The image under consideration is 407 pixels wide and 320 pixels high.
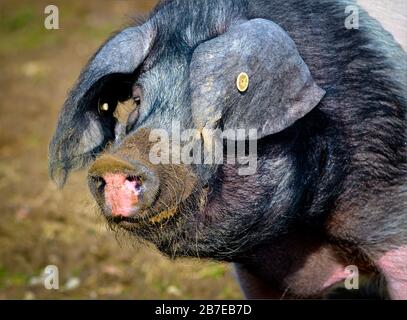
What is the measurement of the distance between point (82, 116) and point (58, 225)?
10.2 feet

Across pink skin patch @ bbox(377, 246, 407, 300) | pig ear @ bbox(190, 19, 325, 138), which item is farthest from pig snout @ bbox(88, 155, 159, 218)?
pink skin patch @ bbox(377, 246, 407, 300)

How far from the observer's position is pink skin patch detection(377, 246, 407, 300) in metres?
4.68

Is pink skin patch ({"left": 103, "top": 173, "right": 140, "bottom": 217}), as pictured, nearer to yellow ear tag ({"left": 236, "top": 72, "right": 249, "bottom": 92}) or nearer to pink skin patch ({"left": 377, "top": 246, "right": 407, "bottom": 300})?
→ yellow ear tag ({"left": 236, "top": 72, "right": 249, "bottom": 92})

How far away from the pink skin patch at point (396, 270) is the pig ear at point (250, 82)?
95cm

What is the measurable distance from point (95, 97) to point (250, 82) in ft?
2.95

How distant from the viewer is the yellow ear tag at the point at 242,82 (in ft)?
13.9

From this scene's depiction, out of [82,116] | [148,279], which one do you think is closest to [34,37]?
[148,279]

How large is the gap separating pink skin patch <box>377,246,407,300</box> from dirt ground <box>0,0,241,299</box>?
935 millimetres

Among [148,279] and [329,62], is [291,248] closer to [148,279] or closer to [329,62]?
[329,62]

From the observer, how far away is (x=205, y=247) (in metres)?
4.46
